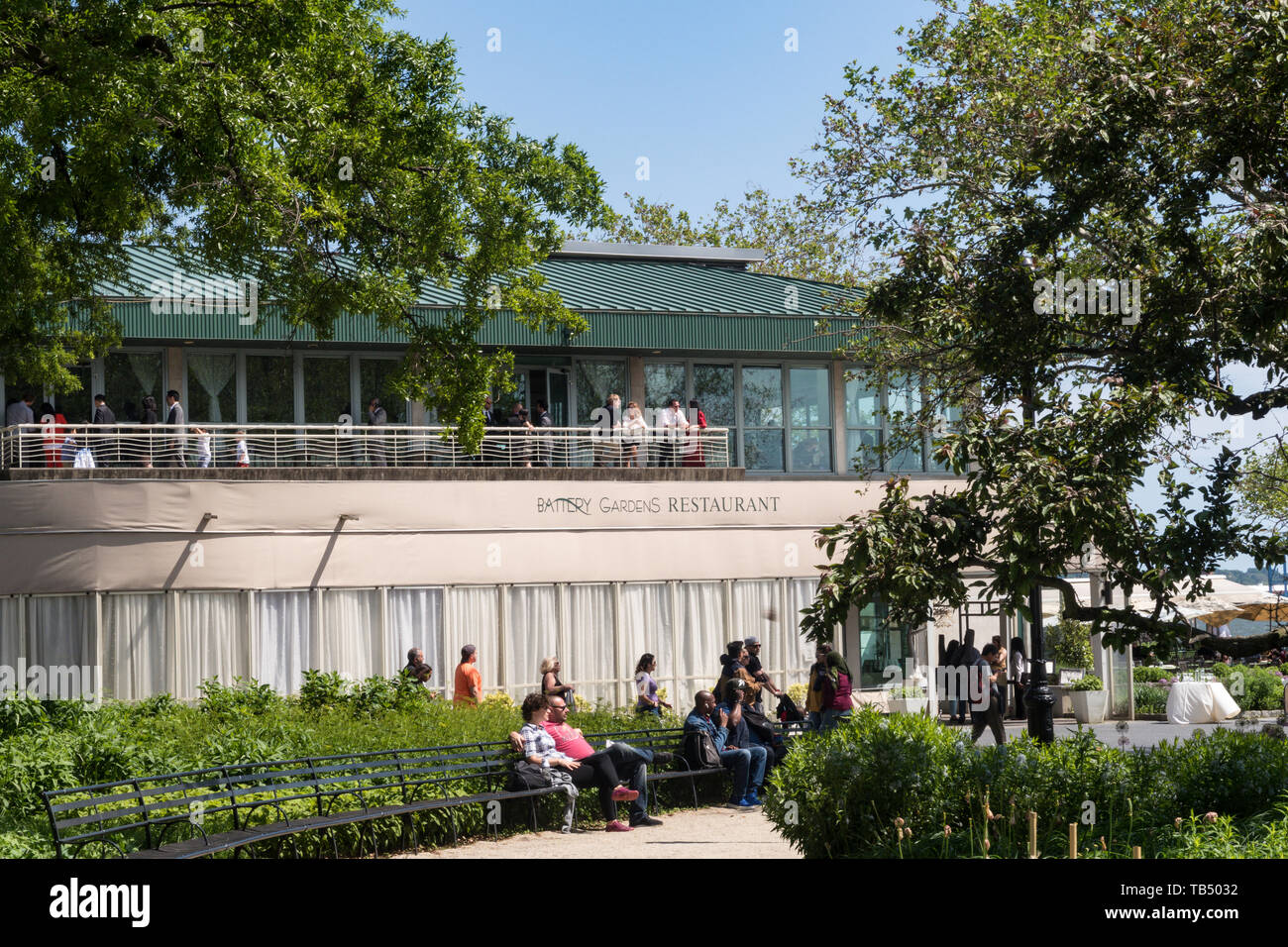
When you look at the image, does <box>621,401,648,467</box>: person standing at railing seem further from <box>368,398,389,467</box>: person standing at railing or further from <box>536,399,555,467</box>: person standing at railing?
<box>368,398,389,467</box>: person standing at railing

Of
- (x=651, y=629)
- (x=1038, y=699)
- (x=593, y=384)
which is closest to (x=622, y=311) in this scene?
(x=593, y=384)

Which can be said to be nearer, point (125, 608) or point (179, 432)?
point (125, 608)

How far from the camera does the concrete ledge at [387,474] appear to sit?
2255 centimetres

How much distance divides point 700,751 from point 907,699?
1089cm

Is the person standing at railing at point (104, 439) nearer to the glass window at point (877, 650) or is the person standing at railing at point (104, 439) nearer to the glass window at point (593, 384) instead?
the glass window at point (593, 384)

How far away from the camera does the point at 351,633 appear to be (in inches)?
930

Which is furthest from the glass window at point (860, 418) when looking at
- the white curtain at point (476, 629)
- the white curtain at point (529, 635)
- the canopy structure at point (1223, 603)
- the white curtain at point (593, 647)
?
the canopy structure at point (1223, 603)

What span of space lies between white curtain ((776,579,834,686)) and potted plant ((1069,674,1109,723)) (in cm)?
502
